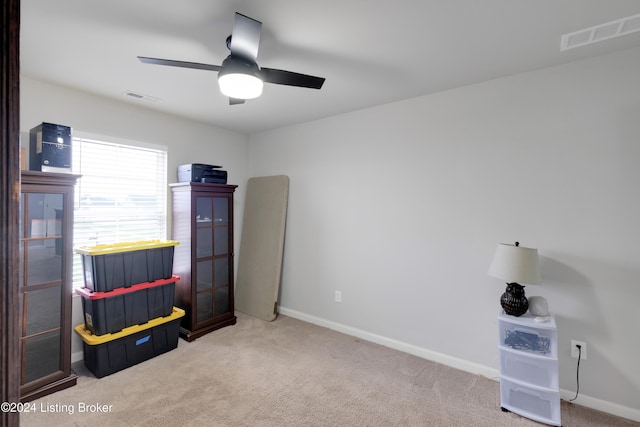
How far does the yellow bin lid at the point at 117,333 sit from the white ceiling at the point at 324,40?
217 centimetres

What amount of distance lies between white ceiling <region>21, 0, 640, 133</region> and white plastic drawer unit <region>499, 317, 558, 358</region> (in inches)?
76.0

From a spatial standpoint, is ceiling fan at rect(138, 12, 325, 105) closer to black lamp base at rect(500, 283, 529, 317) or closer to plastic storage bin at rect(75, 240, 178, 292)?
plastic storage bin at rect(75, 240, 178, 292)

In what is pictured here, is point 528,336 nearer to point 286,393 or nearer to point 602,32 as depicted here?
point 286,393

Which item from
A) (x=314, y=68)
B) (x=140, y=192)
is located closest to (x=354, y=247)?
(x=314, y=68)

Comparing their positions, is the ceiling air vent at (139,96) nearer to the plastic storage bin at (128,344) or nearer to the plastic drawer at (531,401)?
the plastic storage bin at (128,344)

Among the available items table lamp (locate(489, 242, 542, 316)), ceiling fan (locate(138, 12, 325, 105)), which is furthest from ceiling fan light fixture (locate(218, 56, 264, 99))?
table lamp (locate(489, 242, 542, 316))

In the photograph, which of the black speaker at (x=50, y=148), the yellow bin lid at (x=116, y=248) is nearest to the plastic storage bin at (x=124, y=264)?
the yellow bin lid at (x=116, y=248)

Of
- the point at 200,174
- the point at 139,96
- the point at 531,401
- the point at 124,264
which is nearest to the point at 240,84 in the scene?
the point at 139,96

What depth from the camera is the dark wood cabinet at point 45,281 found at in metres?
2.27

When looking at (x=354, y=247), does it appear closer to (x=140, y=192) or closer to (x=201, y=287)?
(x=201, y=287)

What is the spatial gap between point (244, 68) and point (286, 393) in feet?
7.66

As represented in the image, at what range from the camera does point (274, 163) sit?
4180mm

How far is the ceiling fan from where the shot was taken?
164 centimetres

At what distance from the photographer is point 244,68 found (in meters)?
1.77
